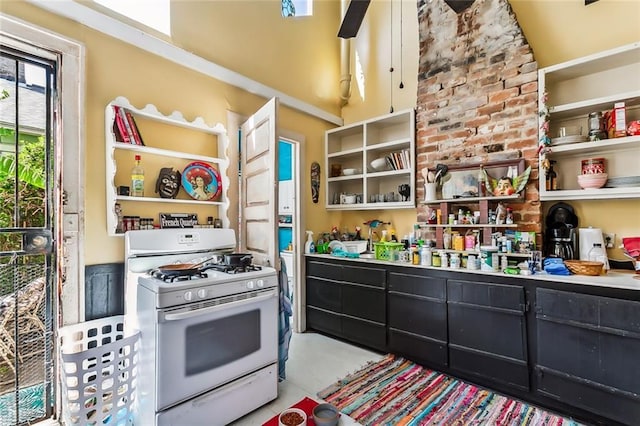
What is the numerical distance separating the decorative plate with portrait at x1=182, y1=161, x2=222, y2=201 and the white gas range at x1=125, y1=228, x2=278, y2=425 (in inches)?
15.2

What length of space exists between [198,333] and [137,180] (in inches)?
47.5

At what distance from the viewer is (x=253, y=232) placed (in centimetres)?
271

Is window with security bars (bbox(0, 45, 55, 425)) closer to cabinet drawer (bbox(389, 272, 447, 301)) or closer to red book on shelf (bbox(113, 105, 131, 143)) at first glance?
red book on shelf (bbox(113, 105, 131, 143))

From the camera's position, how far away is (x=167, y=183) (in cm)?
242

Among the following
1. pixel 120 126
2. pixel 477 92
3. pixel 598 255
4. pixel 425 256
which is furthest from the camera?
pixel 477 92

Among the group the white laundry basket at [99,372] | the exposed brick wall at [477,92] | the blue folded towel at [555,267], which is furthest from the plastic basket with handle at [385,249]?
the white laundry basket at [99,372]

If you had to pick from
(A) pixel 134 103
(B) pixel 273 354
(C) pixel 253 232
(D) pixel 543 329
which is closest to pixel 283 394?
(B) pixel 273 354

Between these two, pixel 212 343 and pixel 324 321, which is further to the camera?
pixel 324 321

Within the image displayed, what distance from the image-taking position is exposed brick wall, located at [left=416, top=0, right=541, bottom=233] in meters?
2.61

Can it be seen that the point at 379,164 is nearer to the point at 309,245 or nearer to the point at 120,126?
the point at 309,245

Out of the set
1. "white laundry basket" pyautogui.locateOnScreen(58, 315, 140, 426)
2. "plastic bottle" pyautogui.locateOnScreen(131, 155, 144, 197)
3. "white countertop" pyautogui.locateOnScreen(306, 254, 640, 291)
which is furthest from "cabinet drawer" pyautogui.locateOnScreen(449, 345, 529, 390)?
"plastic bottle" pyautogui.locateOnScreen(131, 155, 144, 197)

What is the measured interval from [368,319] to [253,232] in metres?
1.41

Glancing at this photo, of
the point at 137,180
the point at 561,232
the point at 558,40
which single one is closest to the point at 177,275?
the point at 137,180

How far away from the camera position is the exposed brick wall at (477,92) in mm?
2611
